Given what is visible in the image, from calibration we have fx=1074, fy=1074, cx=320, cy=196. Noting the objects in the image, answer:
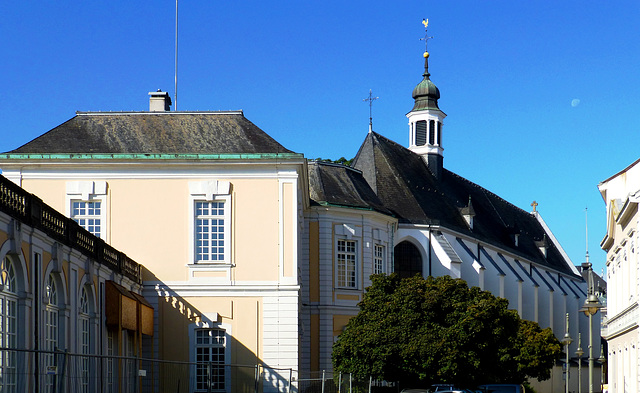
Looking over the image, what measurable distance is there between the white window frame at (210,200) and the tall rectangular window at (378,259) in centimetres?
1431

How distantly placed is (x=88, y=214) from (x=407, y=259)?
27.6m

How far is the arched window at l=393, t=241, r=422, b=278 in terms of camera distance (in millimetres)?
59594

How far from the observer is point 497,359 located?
38.0m

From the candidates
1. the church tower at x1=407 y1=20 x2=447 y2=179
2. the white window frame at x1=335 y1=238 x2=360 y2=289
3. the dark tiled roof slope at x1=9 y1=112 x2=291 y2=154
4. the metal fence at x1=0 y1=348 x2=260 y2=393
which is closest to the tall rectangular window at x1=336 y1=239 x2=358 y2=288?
the white window frame at x1=335 y1=238 x2=360 y2=289

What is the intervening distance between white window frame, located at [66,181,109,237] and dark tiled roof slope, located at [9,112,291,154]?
113cm

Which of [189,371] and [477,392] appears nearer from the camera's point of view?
[189,371]

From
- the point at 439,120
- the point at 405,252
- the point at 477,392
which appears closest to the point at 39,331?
the point at 477,392

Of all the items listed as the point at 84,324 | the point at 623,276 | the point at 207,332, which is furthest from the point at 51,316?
the point at 623,276

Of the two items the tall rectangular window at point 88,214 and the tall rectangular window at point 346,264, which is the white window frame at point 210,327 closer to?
the tall rectangular window at point 88,214

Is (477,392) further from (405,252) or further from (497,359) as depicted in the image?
(405,252)

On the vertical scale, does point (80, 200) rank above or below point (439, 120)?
below

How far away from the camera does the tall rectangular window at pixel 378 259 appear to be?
4916 cm

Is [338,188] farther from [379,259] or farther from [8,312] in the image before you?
[8,312]

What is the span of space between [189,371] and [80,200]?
734 centimetres
